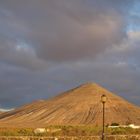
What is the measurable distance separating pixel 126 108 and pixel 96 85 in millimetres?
25000

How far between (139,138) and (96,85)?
10622 centimetres

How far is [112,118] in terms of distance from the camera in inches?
4594

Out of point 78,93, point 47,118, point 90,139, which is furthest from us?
point 78,93

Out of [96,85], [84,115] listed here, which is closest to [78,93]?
[96,85]

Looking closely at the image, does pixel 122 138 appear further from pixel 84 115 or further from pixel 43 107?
pixel 43 107

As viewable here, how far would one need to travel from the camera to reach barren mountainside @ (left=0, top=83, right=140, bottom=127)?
113 metres

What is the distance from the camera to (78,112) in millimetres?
121375

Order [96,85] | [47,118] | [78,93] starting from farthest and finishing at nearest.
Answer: [96,85]
[78,93]
[47,118]

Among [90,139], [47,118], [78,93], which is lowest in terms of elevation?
[90,139]

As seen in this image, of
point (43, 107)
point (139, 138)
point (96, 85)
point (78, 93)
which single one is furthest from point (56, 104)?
point (139, 138)

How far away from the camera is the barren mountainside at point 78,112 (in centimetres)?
11288

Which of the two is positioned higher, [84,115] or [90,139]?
[84,115]

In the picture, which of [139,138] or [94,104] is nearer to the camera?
[139,138]

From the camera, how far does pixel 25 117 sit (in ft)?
385
